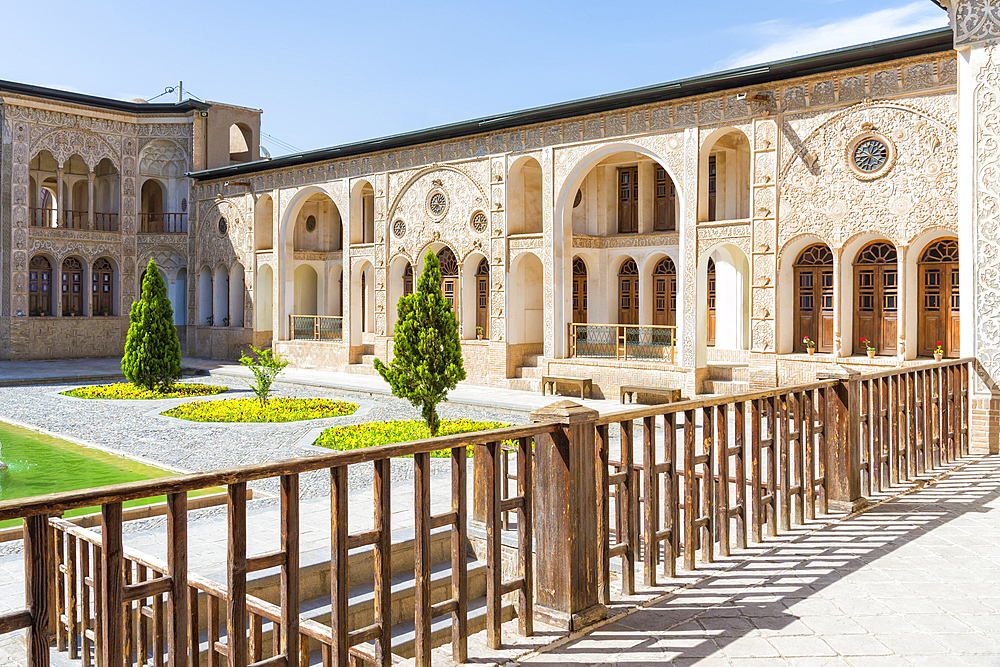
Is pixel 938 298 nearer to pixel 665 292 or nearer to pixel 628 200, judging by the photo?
pixel 665 292

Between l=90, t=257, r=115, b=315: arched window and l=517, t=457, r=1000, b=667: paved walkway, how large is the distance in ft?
85.4

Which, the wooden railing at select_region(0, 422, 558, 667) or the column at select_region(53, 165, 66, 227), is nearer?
the wooden railing at select_region(0, 422, 558, 667)

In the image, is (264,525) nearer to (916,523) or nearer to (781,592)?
(781,592)

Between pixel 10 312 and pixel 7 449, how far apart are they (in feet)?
51.5

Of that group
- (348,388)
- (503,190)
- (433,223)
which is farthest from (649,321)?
(348,388)

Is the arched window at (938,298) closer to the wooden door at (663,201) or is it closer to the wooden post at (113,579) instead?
the wooden door at (663,201)

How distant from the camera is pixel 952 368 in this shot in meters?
7.53

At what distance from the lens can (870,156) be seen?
1246 cm

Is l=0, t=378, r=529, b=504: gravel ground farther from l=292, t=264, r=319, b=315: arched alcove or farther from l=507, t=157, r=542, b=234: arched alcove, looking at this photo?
l=292, t=264, r=319, b=315: arched alcove

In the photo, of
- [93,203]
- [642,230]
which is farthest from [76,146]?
[642,230]

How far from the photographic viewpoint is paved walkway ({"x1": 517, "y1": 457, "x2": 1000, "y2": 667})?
311 cm

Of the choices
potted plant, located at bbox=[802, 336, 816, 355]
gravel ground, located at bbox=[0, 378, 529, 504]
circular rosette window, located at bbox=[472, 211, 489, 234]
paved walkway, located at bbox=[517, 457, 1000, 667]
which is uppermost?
circular rosette window, located at bbox=[472, 211, 489, 234]

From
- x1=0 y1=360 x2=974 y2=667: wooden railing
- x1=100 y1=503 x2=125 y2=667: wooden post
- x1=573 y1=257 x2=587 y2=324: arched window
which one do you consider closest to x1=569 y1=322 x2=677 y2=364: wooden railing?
x1=573 y1=257 x2=587 y2=324: arched window

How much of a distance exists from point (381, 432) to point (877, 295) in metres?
8.76
